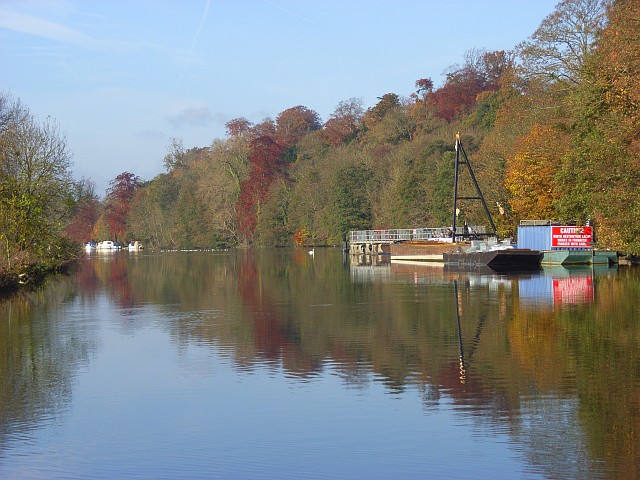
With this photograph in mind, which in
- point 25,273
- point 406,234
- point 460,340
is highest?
point 406,234

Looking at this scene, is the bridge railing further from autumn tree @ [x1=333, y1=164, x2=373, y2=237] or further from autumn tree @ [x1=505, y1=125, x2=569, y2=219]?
autumn tree @ [x1=333, y1=164, x2=373, y2=237]

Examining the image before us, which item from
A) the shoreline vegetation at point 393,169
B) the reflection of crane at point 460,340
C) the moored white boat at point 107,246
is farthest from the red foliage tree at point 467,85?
the reflection of crane at point 460,340

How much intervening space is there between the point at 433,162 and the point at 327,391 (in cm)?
6519

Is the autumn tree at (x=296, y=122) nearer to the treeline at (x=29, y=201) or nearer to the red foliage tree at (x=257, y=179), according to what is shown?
the red foliage tree at (x=257, y=179)

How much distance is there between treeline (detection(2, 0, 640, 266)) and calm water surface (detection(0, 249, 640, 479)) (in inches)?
338

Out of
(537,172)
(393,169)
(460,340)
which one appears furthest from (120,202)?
(460,340)

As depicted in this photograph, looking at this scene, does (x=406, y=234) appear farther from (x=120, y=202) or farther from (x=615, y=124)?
(x=120, y=202)

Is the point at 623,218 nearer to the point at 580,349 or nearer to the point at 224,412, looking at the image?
the point at 580,349

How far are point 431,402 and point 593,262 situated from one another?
37431 mm

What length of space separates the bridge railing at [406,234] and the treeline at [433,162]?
1.84 meters

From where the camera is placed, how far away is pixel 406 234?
237 ft

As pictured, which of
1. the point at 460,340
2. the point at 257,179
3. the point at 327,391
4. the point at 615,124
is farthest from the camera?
the point at 257,179

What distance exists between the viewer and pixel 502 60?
4528 inches

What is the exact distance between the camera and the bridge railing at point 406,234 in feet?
212
